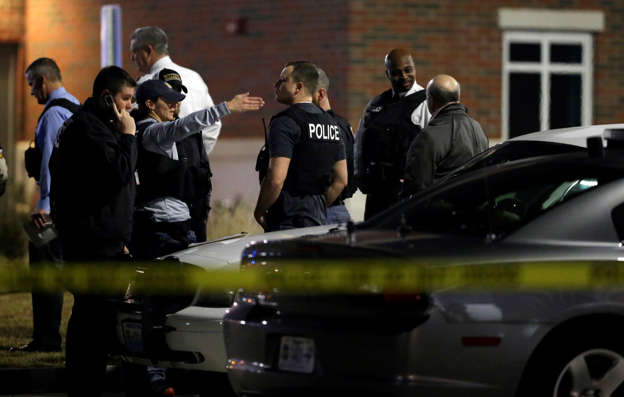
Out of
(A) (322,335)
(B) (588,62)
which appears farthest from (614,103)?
(A) (322,335)

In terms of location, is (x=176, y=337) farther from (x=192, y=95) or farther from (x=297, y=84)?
(x=192, y=95)

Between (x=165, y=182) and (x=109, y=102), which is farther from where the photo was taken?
(x=165, y=182)

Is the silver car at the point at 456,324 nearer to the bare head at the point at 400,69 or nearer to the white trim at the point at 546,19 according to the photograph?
the bare head at the point at 400,69

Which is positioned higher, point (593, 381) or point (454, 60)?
point (454, 60)

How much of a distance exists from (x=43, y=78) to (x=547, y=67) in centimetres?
850

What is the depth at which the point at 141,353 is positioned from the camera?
757 cm

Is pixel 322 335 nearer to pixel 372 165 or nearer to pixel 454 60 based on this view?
pixel 372 165

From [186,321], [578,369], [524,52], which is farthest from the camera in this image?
[524,52]

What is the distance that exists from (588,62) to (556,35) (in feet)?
1.77

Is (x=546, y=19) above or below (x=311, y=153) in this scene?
above

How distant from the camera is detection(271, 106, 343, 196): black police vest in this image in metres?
8.82

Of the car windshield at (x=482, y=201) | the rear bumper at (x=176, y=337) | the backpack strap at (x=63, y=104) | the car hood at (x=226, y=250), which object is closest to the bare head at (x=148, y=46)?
the backpack strap at (x=63, y=104)

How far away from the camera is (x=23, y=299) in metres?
13.2

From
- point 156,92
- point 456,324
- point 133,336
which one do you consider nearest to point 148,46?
point 156,92
